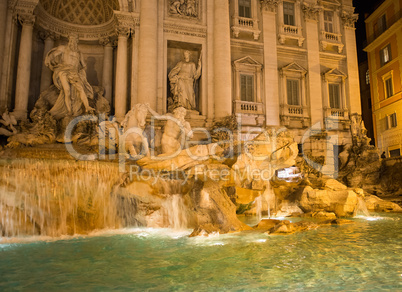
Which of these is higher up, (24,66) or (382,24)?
(382,24)

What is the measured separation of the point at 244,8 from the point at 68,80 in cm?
987

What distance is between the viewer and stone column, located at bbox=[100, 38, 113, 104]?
46.8 feet

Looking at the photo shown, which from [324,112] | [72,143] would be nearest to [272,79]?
[324,112]

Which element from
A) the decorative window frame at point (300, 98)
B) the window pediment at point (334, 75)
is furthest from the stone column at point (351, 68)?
the decorative window frame at point (300, 98)

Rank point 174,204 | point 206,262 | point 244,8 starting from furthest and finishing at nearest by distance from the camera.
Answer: point 244,8 → point 174,204 → point 206,262

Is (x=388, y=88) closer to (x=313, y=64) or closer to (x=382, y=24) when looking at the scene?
(x=382, y=24)

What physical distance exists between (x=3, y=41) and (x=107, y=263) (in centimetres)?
1146

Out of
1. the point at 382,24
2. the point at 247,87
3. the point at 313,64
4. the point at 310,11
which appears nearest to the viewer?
the point at 247,87

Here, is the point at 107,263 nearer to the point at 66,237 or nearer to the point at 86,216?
the point at 66,237

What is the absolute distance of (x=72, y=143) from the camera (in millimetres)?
10469

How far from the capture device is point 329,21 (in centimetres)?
1850

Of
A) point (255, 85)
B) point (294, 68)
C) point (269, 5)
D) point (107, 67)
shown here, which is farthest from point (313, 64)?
point (107, 67)

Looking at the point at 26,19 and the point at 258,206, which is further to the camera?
the point at 26,19

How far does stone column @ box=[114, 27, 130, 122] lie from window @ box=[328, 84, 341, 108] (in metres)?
11.4
